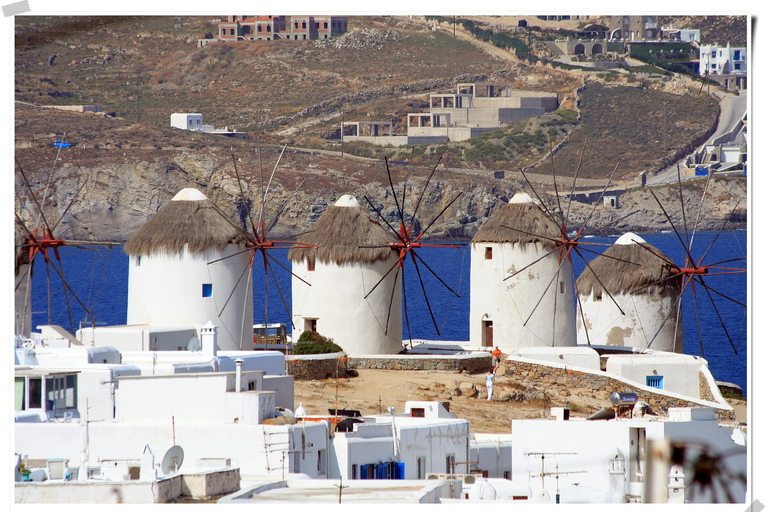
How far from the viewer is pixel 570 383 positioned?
32844 millimetres

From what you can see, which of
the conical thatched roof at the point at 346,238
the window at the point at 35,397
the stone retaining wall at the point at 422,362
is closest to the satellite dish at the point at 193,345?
the stone retaining wall at the point at 422,362

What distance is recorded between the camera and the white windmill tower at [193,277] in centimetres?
3347

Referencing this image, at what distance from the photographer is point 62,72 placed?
155 m

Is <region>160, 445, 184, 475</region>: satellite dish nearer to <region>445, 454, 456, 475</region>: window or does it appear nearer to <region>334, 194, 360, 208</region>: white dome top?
<region>445, 454, 456, 475</region>: window

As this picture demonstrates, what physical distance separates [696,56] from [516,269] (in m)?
141

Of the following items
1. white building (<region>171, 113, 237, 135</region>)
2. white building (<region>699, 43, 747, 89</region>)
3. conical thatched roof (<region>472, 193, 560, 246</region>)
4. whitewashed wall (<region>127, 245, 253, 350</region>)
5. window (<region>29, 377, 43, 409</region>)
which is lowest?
window (<region>29, 377, 43, 409</region>)

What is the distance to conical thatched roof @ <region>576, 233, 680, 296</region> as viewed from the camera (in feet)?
123

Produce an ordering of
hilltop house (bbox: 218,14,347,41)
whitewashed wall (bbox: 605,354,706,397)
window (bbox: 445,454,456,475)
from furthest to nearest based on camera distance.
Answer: hilltop house (bbox: 218,14,347,41), whitewashed wall (bbox: 605,354,706,397), window (bbox: 445,454,456,475)

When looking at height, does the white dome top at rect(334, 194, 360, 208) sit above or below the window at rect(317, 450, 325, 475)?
above

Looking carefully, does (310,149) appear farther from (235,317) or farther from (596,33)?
(235,317)

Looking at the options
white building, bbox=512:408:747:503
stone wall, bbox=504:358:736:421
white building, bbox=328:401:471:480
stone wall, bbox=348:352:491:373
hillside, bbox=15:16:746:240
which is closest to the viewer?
white building, bbox=512:408:747:503

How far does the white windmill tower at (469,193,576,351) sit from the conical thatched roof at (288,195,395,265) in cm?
318

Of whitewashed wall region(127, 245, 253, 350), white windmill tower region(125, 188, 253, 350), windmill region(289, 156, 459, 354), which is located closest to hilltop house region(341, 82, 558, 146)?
windmill region(289, 156, 459, 354)

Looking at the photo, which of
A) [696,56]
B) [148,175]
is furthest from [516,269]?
[696,56]
